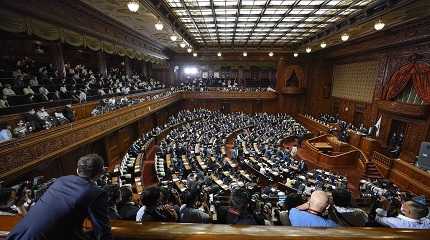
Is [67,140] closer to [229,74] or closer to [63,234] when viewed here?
[63,234]

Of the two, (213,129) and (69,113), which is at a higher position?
(69,113)

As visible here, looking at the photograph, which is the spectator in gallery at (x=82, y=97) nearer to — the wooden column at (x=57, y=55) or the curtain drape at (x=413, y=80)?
the wooden column at (x=57, y=55)

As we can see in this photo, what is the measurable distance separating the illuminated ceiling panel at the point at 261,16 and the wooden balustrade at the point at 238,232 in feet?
29.7

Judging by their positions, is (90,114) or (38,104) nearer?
(38,104)

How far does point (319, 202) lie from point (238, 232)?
42.5 inches

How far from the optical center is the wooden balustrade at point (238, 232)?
4.52ft

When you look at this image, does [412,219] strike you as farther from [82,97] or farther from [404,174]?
[82,97]

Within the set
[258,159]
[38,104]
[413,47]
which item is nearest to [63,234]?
[38,104]

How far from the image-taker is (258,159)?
11.0 meters

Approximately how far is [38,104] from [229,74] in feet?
60.3

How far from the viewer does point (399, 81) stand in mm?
11797

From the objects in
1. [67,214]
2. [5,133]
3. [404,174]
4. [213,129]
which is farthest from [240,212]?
[213,129]

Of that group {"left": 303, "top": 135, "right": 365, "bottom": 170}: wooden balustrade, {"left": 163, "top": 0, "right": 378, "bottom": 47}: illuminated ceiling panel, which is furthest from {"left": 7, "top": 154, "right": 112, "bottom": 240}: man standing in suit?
{"left": 303, "top": 135, "right": 365, "bottom": 170}: wooden balustrade

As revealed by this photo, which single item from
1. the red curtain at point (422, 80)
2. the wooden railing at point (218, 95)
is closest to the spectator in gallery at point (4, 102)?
the red curtain at point (422, 80)
